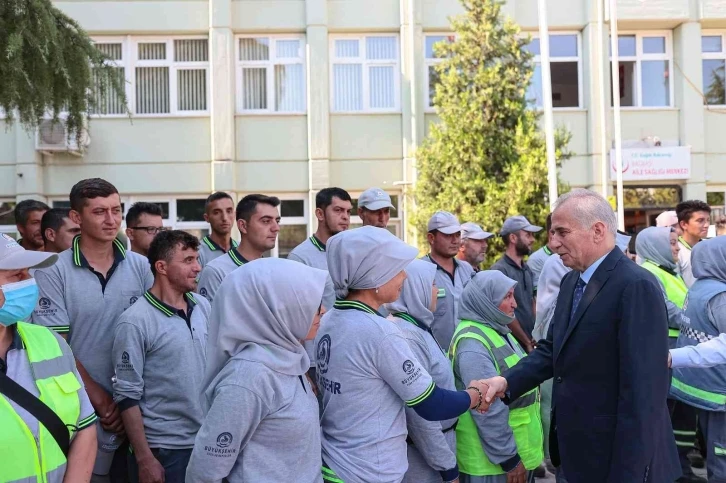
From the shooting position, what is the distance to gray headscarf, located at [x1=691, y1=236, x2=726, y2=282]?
15.6ft

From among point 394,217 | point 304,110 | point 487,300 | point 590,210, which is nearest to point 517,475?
point 487,300

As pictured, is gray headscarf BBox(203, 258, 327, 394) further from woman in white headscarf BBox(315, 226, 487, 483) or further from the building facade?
the building facade

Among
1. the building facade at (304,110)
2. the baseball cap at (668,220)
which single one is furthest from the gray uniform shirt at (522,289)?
the building facade at (304,110)

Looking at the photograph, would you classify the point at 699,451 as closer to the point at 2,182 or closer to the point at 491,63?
the point at 491,63

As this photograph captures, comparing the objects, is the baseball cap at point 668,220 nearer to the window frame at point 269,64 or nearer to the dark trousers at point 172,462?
the dark trousers at point 172,462

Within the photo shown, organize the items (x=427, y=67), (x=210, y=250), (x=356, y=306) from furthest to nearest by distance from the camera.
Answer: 1. (x=427, y=67)
2. (x=210, y=250)
3. (x=356, y=306)

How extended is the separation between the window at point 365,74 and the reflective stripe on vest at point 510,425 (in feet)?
41.9

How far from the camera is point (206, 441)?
8.77 feet

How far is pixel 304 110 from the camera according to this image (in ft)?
54.2

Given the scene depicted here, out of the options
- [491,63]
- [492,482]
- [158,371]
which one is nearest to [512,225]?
[492,482]

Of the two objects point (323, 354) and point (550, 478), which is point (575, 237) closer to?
point (323, 354)

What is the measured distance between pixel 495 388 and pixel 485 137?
10.9 metres

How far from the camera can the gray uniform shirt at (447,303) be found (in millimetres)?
6133

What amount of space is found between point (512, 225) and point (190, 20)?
10997 mm
